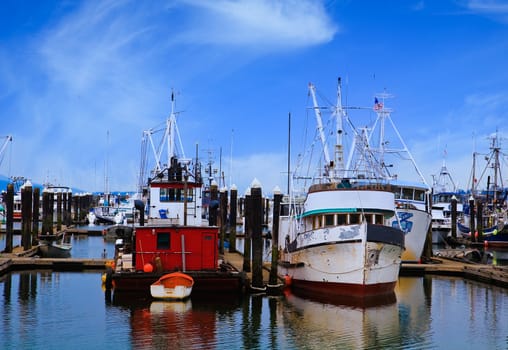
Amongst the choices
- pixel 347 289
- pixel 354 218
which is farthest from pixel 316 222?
pixel 347 289

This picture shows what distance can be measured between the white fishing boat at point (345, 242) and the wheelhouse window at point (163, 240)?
22.1ft

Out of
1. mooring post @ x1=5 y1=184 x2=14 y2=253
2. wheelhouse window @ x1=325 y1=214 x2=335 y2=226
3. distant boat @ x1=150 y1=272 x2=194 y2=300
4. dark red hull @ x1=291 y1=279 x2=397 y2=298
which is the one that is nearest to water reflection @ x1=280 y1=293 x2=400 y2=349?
dark red hull @ x1=291 y1=279 x2=397 y2=298

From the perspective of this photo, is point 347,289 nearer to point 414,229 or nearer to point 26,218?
point 414,229

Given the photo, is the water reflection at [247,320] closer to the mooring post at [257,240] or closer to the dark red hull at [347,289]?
the dark red hull at [347,289]

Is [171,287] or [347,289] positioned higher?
[171,287]

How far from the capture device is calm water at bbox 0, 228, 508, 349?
21.8m

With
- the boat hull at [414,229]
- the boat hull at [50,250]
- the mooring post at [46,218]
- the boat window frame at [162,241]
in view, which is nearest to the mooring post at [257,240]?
the boat window frame at [162,241]

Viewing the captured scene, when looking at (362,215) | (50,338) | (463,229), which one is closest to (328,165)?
(362,215)

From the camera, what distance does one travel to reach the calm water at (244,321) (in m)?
21.8

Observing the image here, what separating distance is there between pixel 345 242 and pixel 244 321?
242 inches

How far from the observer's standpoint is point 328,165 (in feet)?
111

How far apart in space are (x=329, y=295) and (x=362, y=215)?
4.12 m

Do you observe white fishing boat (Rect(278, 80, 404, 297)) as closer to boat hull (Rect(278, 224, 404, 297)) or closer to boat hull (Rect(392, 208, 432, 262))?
boat hull (Rect(278, 224, 404, 297))

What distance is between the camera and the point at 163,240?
1172 inches
